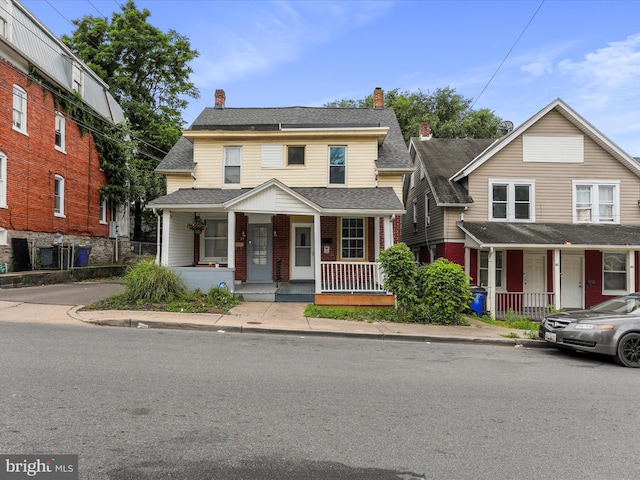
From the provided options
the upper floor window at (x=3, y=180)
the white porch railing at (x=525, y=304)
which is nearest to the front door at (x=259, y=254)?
the white porch railing at (x=525, y=304)

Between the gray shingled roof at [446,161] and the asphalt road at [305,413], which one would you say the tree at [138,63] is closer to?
the gray shingled roof at [446,161]

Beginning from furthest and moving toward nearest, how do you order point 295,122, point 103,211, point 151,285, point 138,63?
point 138,63, point 103,211, point 295,122, point 151,285

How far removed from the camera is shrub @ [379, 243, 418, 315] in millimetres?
11758

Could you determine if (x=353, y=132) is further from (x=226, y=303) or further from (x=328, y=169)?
(x=226, y=303)

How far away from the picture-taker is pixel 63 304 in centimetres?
1173

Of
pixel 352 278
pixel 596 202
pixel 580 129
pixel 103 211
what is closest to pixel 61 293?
pixel 352 278

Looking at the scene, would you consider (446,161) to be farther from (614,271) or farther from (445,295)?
(445,295)

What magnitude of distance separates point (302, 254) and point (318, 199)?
2678mm

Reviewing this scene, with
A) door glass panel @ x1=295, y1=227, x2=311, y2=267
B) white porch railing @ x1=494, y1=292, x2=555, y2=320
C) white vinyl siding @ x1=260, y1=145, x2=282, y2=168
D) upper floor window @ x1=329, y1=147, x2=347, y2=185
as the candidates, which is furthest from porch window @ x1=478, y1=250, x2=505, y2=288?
white vinyl siding @ x1=260, y1=145, x2=282, y2=168

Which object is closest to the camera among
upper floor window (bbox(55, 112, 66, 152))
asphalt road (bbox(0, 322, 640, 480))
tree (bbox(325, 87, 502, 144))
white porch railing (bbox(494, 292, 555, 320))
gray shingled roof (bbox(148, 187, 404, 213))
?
asphalt road (bbox(0, 322, 640, 480))

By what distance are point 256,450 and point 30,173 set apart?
18787 mm

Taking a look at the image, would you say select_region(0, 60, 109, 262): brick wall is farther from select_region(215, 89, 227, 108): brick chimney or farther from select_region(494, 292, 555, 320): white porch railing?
select_region(494, 292, 555, 320): white porch railing

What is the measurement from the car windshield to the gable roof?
769 cm

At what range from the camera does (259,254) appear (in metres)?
15.9
